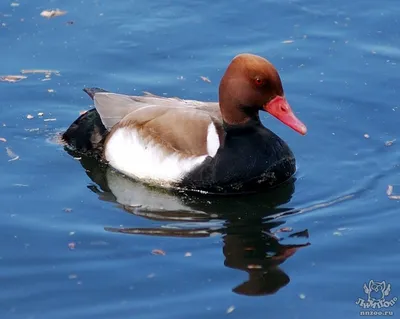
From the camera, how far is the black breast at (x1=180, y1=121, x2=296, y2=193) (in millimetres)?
9133

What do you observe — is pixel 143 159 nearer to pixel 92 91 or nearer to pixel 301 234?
pixel 92 91

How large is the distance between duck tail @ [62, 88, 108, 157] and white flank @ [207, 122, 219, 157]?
121 centimetres

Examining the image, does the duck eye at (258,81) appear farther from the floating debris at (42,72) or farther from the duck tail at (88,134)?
the floating debris at (42,72)

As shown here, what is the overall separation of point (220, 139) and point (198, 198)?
0.55 meters

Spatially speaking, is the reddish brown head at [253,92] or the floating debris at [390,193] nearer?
the floating debris at [390,193]

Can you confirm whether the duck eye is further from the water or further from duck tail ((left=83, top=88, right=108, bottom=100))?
duck tail ((left=83, top=88, right=108, bottom=100))

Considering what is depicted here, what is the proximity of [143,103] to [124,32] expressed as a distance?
8.00 feet

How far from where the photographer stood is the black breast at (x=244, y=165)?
Result: 9133 millimetres

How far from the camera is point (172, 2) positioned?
12.8 meters

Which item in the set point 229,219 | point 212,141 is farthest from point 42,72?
point 229,219

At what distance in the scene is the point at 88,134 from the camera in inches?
394

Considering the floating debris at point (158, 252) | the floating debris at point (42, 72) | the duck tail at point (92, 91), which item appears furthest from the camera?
the floating debris at point (42, 72)

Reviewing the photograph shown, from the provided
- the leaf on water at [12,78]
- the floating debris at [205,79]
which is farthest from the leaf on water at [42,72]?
the floating debris at [205,79]

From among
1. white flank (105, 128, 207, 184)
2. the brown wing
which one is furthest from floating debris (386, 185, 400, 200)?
the brown wing
